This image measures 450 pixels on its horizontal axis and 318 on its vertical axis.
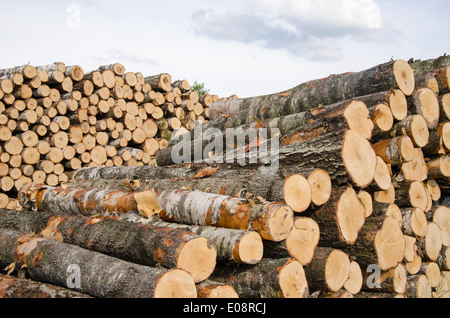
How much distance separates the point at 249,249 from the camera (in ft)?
10.9

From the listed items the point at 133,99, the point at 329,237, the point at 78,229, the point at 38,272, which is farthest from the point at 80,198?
the point at 133,99

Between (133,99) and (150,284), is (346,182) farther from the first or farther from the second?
(133,99)

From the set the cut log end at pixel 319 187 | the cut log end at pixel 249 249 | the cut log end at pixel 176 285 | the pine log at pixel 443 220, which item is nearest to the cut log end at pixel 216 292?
the cut log end at pixel 176 285

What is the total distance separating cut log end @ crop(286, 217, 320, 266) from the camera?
356 centimetres

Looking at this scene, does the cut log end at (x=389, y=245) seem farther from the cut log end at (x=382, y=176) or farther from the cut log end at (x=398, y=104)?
the cut log end at (x=398, y=104)

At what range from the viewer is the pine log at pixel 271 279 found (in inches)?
128

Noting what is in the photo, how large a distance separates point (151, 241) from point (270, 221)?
41.4 inches

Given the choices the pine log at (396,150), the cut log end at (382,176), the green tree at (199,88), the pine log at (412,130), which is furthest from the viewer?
the green tree at (199,88)

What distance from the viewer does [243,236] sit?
330 cm

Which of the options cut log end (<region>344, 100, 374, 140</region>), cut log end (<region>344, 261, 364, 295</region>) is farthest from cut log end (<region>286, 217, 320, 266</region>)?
cut log end (<region>344, 100, 374, 140</region>)

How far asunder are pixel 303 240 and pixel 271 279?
55 centimetres

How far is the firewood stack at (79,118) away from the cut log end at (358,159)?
6.37m

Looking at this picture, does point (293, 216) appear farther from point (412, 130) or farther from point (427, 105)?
point (427, 105)

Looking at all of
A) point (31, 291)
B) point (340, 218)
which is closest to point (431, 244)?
point (340, 218)
